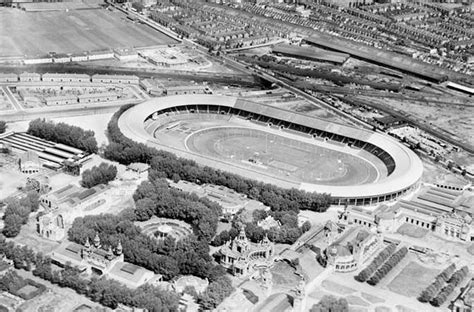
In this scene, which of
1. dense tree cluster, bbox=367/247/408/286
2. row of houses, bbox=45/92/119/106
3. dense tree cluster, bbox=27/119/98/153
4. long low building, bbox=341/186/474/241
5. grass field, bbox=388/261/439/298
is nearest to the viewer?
grass field, bbox=388/261/439/298

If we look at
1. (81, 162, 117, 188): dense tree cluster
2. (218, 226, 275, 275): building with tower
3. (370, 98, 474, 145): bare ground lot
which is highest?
(370, 98, 474, 145): bare ground lot

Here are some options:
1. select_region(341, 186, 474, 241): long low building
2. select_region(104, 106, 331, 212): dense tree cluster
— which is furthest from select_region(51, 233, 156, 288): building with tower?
select_region(341, 186, 474, 241): long low building

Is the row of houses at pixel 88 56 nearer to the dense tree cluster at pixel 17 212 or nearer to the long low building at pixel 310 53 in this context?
the long low building at pixel 310 53

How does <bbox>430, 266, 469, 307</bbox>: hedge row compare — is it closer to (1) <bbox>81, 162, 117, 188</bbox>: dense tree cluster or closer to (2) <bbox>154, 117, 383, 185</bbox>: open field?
(2) <bbox>154, 117, 383, 185</bbox>: open field

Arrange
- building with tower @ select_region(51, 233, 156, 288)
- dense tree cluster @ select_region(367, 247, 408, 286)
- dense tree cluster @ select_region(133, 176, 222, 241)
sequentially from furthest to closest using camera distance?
dense tree cluster @ select_region(133, 176, 222, 241) < dense tree cluster @ select_region(367, 247, 408, 286) < building with tower @ select_region(51, 233, 156, 288)

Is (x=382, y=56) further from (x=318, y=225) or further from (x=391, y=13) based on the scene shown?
(x=318, y=225)

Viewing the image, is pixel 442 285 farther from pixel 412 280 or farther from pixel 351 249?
pixel 351 249

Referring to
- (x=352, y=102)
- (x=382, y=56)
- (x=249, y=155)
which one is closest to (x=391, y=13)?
(x=382, y=56)
